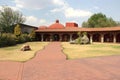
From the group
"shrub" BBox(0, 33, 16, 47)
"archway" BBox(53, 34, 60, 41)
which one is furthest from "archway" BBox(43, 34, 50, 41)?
"shrub" BBox(0, 33, 16, 47)

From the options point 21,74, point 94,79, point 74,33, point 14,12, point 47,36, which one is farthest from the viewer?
point 14,12

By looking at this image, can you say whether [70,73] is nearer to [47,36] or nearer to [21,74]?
[21,74]

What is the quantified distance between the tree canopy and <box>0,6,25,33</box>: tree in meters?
28.6

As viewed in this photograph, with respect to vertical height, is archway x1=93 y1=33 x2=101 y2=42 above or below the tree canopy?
below

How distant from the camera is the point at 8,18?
6419 centimetres

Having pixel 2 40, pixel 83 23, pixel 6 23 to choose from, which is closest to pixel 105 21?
pixel 83 23

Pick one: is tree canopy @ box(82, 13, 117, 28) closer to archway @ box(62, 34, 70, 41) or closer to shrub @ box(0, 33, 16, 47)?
archway @ box(62, 34, 70, 41)

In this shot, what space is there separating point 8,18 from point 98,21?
34.4m

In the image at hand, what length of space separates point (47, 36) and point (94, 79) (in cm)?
4928

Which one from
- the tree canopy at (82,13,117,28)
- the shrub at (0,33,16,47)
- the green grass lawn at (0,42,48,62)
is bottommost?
the green grass lawn at (0,42,48,62)

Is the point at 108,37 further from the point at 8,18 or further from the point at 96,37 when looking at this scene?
the point at 8,18

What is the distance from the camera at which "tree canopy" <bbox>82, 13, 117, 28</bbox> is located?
78.9m

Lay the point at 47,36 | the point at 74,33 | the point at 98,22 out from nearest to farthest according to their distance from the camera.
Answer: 1. the point at 74,33
2. the point at 47,36
3. the point at 98,22

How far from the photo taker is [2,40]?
34375 mm
